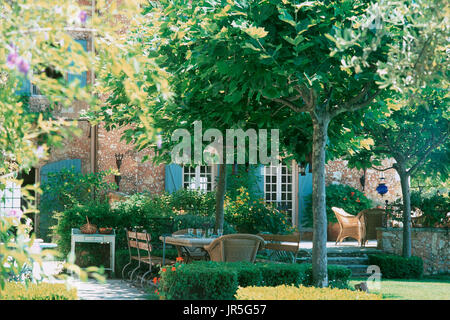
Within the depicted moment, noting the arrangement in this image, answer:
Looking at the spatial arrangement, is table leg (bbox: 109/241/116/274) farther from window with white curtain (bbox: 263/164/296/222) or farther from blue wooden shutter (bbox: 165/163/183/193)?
window with white curtain (bbox: 263/164/296/222)

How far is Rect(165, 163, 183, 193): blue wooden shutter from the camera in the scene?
15.9 m

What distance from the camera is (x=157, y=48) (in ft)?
28.2

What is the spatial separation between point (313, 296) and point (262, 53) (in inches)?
95.4

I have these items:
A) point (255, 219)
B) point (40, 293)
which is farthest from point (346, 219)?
point (40, 293)

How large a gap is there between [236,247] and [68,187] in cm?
744

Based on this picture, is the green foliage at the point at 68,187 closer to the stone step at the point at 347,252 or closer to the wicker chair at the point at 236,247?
the stone step at the point at 347,252

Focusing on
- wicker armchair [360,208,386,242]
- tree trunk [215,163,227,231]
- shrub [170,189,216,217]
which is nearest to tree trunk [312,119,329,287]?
tree trunk [215,163,227,231]

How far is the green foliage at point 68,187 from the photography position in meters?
14.0

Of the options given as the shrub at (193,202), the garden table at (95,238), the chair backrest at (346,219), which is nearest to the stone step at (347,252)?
the chair backrest at (346,219)

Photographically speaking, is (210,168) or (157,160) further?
(210,168)

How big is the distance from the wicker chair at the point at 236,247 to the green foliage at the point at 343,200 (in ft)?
28.0

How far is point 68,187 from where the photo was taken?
1411 centimetres

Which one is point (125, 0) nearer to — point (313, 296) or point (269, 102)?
point (313, 296)

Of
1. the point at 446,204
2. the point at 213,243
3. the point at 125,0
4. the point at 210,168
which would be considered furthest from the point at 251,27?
the point at 210,168
